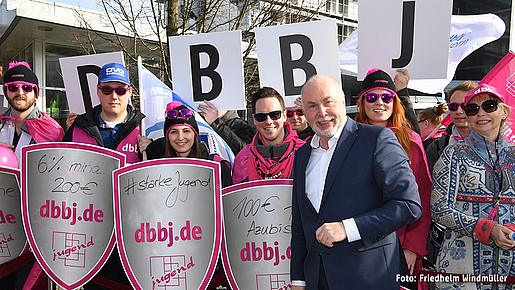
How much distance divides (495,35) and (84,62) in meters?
6.71

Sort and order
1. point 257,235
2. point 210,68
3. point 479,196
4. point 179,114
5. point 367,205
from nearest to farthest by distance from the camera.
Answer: point 367,205
point 479,196
point 257,235
point 179,114
point 210,68

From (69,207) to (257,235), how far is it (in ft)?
4.06

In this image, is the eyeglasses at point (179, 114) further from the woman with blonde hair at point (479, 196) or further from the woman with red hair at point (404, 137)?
the woman with blonde hair at point (479, 196)

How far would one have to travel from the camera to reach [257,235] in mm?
3082

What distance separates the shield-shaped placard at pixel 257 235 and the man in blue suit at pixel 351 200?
0.63 meters

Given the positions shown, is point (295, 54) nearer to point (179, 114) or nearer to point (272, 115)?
point (272, 115)

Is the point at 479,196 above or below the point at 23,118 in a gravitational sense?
below

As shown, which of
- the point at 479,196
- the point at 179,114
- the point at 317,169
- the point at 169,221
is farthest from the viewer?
the point at 179,114

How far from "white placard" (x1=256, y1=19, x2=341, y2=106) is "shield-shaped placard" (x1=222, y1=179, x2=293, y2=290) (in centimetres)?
175

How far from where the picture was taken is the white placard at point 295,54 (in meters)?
4.48

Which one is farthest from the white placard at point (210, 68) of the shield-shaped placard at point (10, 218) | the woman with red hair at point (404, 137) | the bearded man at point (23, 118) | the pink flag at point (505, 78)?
the pink flag at point (505, 78)

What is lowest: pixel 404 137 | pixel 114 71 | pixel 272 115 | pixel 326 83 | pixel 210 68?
pixel 404 137

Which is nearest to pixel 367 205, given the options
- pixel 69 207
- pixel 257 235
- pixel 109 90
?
pixel 257 235

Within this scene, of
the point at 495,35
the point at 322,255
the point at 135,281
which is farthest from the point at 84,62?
the point at 495,35
